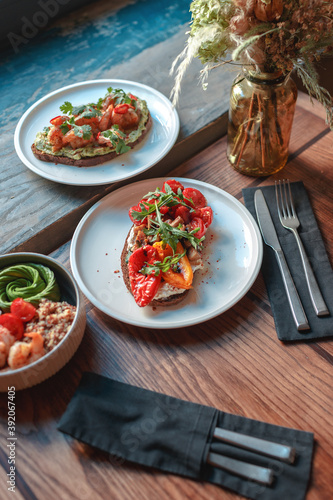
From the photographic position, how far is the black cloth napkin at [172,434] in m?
1.03

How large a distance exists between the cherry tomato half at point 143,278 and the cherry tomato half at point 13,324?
1.11 ft

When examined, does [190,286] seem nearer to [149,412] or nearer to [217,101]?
[149,412]

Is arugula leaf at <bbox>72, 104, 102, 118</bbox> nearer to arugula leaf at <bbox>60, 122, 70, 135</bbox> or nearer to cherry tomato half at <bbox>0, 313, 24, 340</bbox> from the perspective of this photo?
arugula leaf at <bbox>60, 122, 70, 135</bbox>

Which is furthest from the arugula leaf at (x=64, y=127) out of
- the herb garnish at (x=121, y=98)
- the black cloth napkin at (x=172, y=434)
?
the black cloth napkin at (x=172, y=434)

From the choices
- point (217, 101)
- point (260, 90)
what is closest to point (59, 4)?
point (217, 101)

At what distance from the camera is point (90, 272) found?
1.44 meters

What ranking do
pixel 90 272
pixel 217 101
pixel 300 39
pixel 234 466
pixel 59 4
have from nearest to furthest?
pixel 234 466 → pixel 300 39 → pixel 90 272 → pixel 217 101 → pixel 59 4

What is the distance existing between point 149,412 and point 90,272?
0.50 metres

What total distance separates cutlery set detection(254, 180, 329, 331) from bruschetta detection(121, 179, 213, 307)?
0.21 meters

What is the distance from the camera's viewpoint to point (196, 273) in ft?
4.72

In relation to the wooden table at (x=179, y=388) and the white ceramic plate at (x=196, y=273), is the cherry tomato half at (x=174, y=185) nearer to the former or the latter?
the white ceramic plate at (x=196, y=273)

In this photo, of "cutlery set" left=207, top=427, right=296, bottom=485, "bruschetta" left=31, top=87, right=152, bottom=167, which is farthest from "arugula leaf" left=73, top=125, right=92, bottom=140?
"cutlery set" left=207, top=427, right=296, bottom=485

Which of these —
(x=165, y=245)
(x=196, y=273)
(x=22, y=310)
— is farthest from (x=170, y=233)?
(x=22, y=310)

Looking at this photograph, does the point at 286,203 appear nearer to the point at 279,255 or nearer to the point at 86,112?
the point at 279,255
